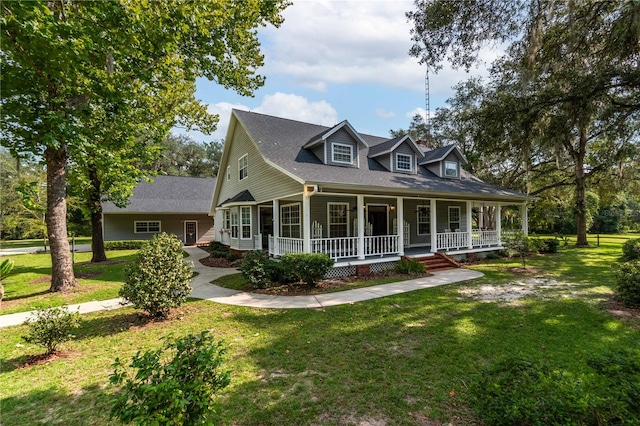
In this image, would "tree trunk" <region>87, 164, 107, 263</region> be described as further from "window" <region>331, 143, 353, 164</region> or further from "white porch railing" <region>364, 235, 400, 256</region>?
"white porch railing" <region>364, 235, 400, 256</region>

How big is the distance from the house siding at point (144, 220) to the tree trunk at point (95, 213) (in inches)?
365

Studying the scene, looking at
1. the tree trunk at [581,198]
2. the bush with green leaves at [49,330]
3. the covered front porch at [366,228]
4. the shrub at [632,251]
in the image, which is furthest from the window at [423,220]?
the bush with green leaves at [49,330]

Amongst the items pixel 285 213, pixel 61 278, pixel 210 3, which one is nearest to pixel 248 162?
pixel 285 213

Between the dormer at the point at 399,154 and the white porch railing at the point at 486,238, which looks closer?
the dormer at the point at 399,154

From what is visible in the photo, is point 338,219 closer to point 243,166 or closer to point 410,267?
point 410,267

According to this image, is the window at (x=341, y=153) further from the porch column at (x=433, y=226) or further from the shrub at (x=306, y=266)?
the shrub at (x=306, y=266)

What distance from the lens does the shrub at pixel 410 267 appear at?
432 inches

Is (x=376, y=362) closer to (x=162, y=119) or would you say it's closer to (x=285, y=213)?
(x=285, y=213)

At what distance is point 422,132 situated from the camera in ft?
104

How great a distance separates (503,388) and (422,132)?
32.3 metres

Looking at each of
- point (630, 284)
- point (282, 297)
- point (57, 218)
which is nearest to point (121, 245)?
point (57, 218)

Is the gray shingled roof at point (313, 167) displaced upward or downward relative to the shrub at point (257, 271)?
upward

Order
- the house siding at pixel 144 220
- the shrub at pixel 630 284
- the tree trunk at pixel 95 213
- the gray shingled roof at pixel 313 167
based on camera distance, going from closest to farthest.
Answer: the shrub at pixel 630 284, the gray shingled roof at pixel 313 167, the tree trunk at pixel 95 213, the house siding at pixel 144 220

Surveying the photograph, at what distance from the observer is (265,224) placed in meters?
16.1
